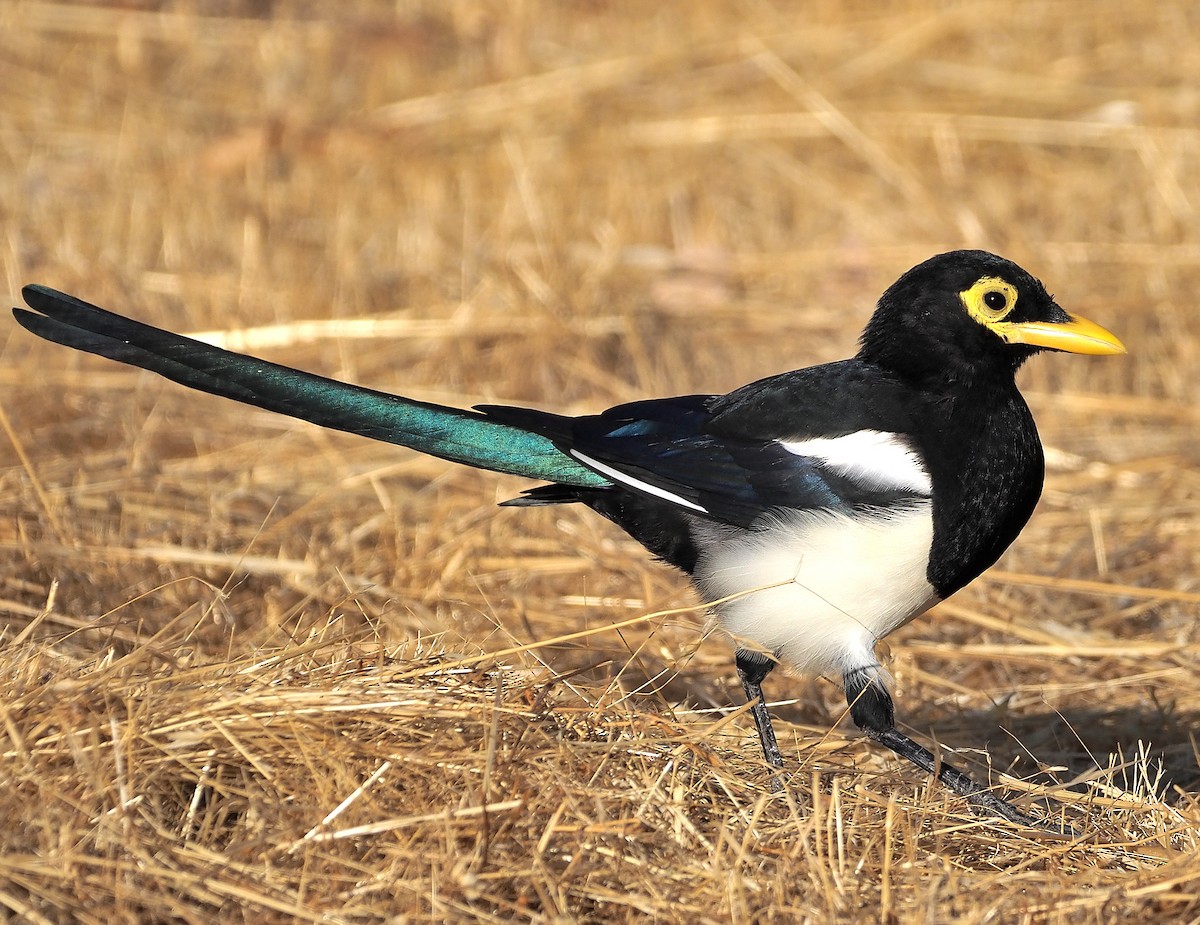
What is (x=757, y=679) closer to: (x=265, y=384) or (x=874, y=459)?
(x=874, y=459)

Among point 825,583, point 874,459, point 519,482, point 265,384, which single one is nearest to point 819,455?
point 874,459

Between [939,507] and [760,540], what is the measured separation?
328 mm

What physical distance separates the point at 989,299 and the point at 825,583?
2.04ft

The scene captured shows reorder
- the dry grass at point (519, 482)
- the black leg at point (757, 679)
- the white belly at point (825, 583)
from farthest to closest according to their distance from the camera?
the black leg at point (757, 679) < the white belly at point (825, 583) < the dry grass at point (519, 482)

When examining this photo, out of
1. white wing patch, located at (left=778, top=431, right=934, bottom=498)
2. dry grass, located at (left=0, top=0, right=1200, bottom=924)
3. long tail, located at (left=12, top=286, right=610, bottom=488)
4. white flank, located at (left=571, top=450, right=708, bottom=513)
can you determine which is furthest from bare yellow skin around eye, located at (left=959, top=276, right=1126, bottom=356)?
long tail, located at (left=12, top=286, right=610, bottom=488)

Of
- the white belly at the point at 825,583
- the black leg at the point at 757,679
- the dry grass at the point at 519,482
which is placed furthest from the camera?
the black leg at the point at 757,679

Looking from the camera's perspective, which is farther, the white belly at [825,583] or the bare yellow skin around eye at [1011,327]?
the bare yellow skin around eye at [1011,327]

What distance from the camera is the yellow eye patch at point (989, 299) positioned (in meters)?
2.72

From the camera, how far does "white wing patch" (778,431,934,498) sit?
2.60 metres

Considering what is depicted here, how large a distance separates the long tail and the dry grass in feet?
1.16

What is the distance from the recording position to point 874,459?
104 inches

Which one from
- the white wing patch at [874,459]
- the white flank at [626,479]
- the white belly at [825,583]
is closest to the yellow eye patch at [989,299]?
the white wing patch at [874,459]

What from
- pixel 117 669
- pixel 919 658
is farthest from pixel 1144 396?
pixel 117 669

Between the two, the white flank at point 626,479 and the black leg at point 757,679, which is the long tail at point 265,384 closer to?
the white flank at point 626,479
